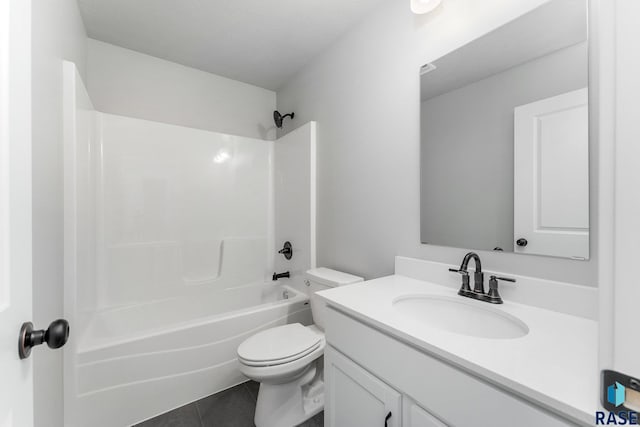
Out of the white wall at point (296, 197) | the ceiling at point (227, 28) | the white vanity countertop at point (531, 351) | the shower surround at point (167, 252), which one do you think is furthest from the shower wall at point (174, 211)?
the white vanity countertop at point (531, 351)

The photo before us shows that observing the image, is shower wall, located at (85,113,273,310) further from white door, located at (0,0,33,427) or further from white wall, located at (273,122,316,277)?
white door, located at (0,0,33,427)

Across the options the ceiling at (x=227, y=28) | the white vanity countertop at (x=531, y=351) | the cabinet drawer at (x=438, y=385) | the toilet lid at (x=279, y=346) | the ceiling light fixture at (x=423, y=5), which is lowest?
the toilet lid at (x=279, y=346)

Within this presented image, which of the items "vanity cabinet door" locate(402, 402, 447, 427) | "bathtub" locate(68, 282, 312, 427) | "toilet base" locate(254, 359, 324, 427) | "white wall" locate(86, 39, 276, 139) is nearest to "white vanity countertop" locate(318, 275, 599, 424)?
"vanity cabinet door" locate(402, 402, 447, 427)

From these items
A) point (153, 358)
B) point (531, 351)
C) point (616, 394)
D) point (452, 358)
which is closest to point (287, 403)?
point (153, 358)

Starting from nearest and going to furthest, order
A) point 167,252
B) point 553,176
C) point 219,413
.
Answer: point 553,176, point 219,413, point 167,252

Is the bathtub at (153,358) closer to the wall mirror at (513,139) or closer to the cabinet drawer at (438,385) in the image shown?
→ the cabinet drawer at (438,385)

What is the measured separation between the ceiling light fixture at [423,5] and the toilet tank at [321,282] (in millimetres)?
1478

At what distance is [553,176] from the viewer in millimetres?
966

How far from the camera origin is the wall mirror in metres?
0.92

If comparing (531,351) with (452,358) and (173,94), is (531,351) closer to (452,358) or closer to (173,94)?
(452,358)

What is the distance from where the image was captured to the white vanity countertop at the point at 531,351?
1.74 feet

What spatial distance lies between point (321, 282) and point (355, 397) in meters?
0.81

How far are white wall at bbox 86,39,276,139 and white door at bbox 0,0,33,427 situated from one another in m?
1.83

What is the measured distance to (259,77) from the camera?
98.2 inches
